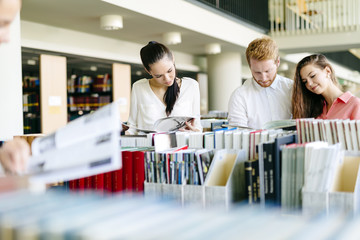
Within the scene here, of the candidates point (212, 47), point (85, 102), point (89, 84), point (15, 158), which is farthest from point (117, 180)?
point (212, 47)

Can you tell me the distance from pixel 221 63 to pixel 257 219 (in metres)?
10.6

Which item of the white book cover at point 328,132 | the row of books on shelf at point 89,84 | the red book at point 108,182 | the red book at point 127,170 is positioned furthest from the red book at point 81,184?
the row of books on shelf at point 89,84

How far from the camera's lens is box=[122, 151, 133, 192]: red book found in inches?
74.1

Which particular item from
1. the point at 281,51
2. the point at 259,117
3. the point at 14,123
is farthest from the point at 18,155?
the point at 281,51

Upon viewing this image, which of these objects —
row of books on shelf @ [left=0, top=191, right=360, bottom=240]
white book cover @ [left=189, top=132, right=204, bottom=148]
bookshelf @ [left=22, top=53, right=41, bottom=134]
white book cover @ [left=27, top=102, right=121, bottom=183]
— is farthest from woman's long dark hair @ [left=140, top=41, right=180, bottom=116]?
bookshelf @ [left=22, top=53, right=41, bottom=134]

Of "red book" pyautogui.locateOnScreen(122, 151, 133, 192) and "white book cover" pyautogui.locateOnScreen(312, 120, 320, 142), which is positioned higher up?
"white book cover" pyautogui.locateOnScreen(312, 120, 320, 142)

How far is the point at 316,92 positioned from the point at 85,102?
657 cm

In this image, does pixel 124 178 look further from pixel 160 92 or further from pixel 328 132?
pixel 160 92

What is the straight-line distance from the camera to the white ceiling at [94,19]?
226 inches

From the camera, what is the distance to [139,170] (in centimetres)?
187

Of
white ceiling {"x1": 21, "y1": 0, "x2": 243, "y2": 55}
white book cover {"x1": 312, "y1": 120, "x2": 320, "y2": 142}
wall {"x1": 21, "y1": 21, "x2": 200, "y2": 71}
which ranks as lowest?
white book cover {"x1": 312, "y1": 120, "x2": 320, "y2": 142}

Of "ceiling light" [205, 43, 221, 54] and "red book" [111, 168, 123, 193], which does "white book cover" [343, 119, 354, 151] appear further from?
"ceiling light" [205, 43, 221, 54]

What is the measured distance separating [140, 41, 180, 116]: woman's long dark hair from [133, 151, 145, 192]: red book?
3.62 ft

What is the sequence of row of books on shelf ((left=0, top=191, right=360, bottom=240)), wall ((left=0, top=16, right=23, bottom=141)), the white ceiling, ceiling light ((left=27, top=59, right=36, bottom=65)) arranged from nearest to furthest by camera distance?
row of books on shelf ((left=0, top=191, right=360, bottom=240)), wall ((left=0, top=16, right=23, bottom=141)), the white ceiling, ceiling light ((left=27, top=59, right=36, bottom=65))
